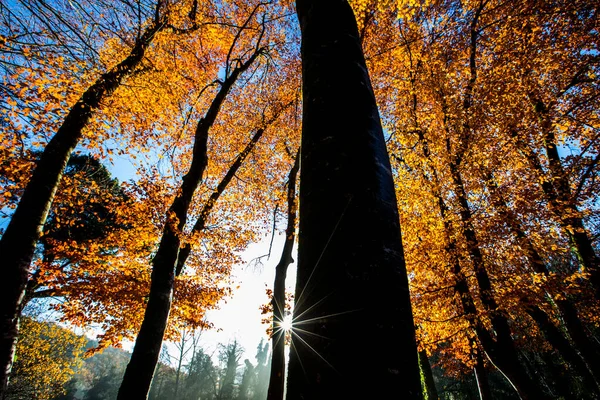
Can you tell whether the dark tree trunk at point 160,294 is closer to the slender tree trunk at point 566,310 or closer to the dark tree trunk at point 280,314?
the dark tree trunk at point 280,314

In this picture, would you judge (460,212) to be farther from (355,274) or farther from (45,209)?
(45,209)

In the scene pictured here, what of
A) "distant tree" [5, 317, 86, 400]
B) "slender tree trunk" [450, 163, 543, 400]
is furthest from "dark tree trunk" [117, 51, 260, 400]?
"distant tree" [5, 317, 86, 400]

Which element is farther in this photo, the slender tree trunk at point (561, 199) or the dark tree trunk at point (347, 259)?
the slender tree trunk at point (561, 199)

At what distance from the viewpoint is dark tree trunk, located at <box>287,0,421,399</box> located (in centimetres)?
83

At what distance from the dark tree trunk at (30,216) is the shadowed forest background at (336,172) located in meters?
0.03

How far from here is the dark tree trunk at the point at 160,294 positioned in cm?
464

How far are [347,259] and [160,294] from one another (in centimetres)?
565

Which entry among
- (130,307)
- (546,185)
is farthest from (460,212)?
(130,307)

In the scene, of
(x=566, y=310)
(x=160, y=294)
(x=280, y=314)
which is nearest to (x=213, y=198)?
(x=280, y=314)

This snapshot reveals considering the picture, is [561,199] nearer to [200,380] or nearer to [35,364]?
[35,364]

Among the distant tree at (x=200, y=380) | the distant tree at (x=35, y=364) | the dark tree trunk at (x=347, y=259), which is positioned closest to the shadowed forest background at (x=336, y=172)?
the dark tree trunk at (x=347, y=259)

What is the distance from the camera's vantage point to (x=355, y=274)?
0.95 meters

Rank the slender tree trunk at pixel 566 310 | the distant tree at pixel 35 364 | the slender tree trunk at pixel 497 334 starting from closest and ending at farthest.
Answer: the slender tree trunk at pixel 497 334, the slender tree trunk at pixel 566 310, the distant tree at pixel 35 364

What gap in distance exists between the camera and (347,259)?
3.23 ft
